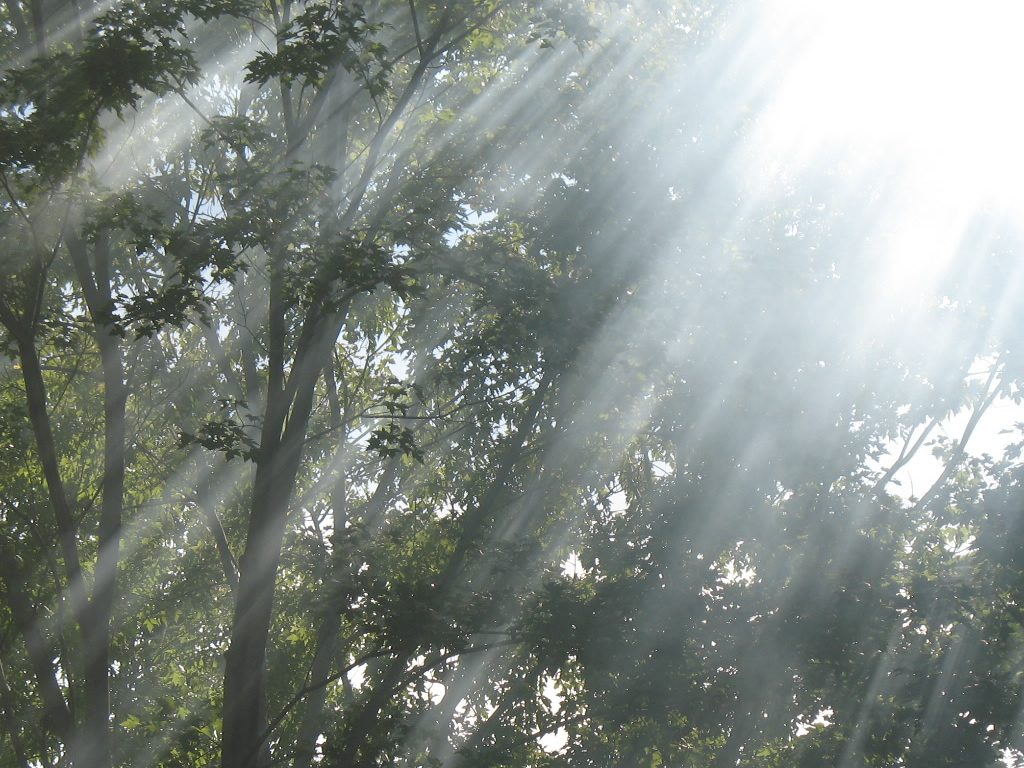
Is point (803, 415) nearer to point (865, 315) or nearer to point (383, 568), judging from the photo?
point (865, 315)

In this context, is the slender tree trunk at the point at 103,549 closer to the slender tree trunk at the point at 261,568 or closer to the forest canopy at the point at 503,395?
the forest canopy at the point at 503,395

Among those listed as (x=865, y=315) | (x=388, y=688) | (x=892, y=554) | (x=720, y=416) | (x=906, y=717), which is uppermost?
(x=865, y=315)

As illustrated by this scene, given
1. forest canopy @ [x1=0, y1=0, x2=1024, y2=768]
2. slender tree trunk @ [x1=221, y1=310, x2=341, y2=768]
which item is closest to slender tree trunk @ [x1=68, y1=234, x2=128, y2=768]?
forest canopy @ [x1=0, y1=0, x2=1024, y2=768]

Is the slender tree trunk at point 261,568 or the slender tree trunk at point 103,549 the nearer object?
the slender tree trunk at point 261,568

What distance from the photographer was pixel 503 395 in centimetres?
862

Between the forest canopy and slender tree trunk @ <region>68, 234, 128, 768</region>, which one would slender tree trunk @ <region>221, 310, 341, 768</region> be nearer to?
the forest canopy

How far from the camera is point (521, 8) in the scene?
8.30m

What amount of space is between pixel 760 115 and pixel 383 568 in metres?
6.12

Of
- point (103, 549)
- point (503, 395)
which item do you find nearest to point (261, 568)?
point (103, 549)

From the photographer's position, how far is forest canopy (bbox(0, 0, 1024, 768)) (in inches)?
290

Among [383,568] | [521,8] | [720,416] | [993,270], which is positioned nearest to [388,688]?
[383,568]

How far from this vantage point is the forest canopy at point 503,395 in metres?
7.36

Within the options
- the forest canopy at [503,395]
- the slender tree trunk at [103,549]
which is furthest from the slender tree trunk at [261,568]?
the slender tree trunk at [103,549]

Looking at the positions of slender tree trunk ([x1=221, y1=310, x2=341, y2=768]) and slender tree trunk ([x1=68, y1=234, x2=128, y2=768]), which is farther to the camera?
slender tree trunk ([x1=68, y1=234, x2=128, y2=768])
